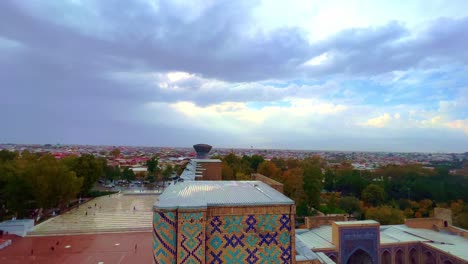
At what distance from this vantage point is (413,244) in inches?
502

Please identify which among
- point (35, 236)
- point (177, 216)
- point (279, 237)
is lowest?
point (35, 236)

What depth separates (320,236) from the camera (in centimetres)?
1306

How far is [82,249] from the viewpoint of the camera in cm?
1279

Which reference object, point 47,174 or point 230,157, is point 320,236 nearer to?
point 47,174

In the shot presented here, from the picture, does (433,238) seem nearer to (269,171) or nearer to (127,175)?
(269,171)

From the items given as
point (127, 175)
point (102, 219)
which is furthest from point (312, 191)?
point (127, 175)

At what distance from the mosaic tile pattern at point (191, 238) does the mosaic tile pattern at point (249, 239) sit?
0.24m

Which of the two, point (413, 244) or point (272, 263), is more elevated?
point (272, 263)

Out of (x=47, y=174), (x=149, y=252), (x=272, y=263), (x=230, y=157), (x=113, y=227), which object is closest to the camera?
(x=272, y=263)

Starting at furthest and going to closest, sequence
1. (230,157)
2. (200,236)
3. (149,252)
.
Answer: (230,157)
(149,252)
(200,236)

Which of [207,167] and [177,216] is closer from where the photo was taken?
[177,216]

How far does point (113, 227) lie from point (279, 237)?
13867 mm

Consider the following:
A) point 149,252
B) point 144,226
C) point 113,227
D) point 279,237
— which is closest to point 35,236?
point 113,227

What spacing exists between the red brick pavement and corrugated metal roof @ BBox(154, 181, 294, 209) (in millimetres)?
7056
